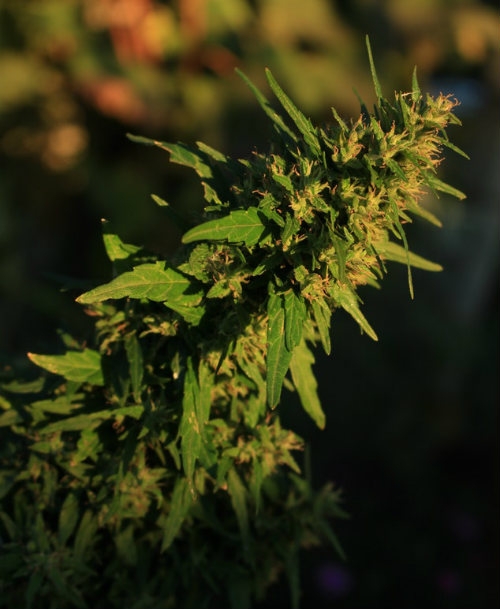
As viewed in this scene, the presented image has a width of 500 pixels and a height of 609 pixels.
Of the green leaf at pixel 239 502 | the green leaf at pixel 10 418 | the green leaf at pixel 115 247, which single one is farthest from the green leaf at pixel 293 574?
the green leaf at pixel 115 247

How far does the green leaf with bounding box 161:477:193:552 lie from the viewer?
5.19 ft

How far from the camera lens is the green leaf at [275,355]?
1385mm

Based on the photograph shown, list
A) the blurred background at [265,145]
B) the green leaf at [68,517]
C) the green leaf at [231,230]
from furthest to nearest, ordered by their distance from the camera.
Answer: the blurred background at [265,145] < the green leaf at [68,517] < the green leaf at [231,230]

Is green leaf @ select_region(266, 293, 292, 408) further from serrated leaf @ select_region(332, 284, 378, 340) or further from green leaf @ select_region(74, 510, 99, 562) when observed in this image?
green leaf @ select_region(74, 510, 99, 562)

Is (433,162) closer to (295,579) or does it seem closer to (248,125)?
(295,579)

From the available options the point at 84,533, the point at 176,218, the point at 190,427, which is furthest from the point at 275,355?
the point at 84,533

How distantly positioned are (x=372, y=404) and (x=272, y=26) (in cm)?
448

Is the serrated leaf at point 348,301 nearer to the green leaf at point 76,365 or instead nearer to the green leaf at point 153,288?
the green leaf at point 153,288

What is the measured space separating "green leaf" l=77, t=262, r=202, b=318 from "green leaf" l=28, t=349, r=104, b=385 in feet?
0.89

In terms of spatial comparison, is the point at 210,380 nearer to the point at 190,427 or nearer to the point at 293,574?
the point at 190,427

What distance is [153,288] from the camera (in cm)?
146

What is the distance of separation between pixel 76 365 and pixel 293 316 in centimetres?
57

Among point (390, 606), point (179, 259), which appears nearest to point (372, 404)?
point (390, 606)

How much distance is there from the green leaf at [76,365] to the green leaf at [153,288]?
0.27 metres
